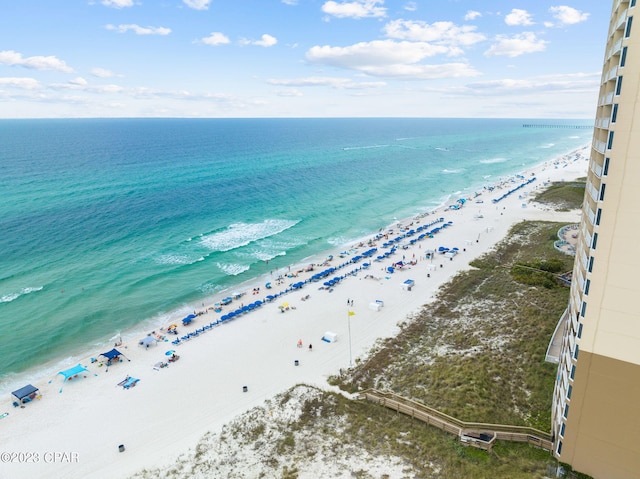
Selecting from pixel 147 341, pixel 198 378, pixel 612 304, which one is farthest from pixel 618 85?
pixel 147 341

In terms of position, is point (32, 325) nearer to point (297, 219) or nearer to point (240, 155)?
point (297, 219)

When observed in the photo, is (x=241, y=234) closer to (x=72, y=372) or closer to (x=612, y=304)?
(x=72, y=372)

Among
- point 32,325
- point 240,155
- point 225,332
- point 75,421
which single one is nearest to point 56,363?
point 32,325

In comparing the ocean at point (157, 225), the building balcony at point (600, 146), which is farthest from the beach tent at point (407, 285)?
the building balcony at point (600, 146)

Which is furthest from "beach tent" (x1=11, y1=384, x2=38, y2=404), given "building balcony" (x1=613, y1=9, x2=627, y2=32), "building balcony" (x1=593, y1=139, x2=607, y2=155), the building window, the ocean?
"building balcony" (x1=613, y1=9, x2=627, y2=32)

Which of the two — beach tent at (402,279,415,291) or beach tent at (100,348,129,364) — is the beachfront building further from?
beach tent at (100,348,129,364)

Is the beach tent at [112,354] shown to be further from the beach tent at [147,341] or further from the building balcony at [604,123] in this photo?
the building balcony at [604,123]

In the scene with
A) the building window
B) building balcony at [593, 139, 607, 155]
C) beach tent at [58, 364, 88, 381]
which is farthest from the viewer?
beach tent at [58, 364, 88, 381]
